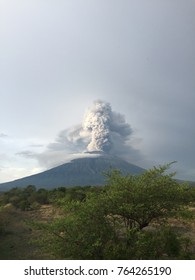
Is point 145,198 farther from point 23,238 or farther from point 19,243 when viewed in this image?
point 23,238

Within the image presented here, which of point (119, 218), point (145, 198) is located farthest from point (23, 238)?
point (145, 198)

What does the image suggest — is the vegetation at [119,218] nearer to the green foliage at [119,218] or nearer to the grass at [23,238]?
the green foliage at [119,218]

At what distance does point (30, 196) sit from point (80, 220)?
6648cm

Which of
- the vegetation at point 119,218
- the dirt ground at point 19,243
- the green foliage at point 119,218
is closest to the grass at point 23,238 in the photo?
the dirt ground at point 19,243

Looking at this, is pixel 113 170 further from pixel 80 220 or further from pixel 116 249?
pixel 116 249

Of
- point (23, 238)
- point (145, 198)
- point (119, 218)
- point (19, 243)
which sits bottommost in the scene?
point (19, 243)

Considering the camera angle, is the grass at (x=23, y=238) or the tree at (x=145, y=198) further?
the grass at (x=23, y=238)

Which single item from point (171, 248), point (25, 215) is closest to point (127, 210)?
point (171, 248)

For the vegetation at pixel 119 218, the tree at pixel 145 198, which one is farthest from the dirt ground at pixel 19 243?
the tree at pixel 145 198

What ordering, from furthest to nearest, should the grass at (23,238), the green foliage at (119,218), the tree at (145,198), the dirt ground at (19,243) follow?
the dirt ground at (19,243)
the grass at (23,238)
the tree at (145,198)
the green foliage at (119,218)

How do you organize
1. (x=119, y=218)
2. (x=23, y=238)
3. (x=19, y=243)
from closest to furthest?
(x=119, y=218)
(x=19, y=243)
(x=23, y=238)

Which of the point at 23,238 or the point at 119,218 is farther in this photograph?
the point at 23,238

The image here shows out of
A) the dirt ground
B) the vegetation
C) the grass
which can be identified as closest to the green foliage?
the vegetation

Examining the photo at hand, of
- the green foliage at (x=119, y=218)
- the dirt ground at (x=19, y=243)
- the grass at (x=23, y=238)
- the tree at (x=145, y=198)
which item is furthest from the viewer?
the dirt ground at (x=19, y=243)
